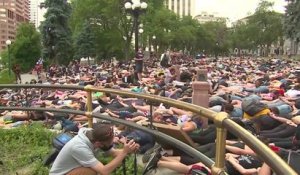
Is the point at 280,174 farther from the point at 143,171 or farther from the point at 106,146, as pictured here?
the point at 143,171

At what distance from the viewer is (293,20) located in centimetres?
6231

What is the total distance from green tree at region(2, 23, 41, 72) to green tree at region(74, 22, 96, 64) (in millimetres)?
4882

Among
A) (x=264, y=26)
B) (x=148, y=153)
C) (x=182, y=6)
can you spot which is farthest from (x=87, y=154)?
(x=182, y=6)

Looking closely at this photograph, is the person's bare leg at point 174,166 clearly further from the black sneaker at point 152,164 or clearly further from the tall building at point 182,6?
the tall building at point 182,6

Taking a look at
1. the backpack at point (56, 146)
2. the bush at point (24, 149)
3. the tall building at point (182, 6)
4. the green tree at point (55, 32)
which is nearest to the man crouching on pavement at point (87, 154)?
the backpack at point (56, 146)

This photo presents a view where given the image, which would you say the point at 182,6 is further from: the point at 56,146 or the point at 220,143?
the point at 220,143

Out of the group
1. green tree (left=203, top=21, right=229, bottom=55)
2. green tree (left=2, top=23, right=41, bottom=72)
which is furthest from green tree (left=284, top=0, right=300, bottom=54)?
green tree (left=203, top=21, right=229, bottom=55)

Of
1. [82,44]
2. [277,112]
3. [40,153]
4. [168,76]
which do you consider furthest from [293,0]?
[40,153]

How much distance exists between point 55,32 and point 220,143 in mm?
48037

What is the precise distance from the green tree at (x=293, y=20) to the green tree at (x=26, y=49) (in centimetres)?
3324

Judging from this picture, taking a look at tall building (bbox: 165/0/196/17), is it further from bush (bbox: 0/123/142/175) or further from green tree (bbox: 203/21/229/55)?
bush (bbox: 0/123/142/175)

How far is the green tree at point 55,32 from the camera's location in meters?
49.0

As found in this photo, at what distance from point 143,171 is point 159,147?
948mm

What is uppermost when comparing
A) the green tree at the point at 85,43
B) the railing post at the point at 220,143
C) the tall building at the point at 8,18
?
the tall building at the point at 8,18
